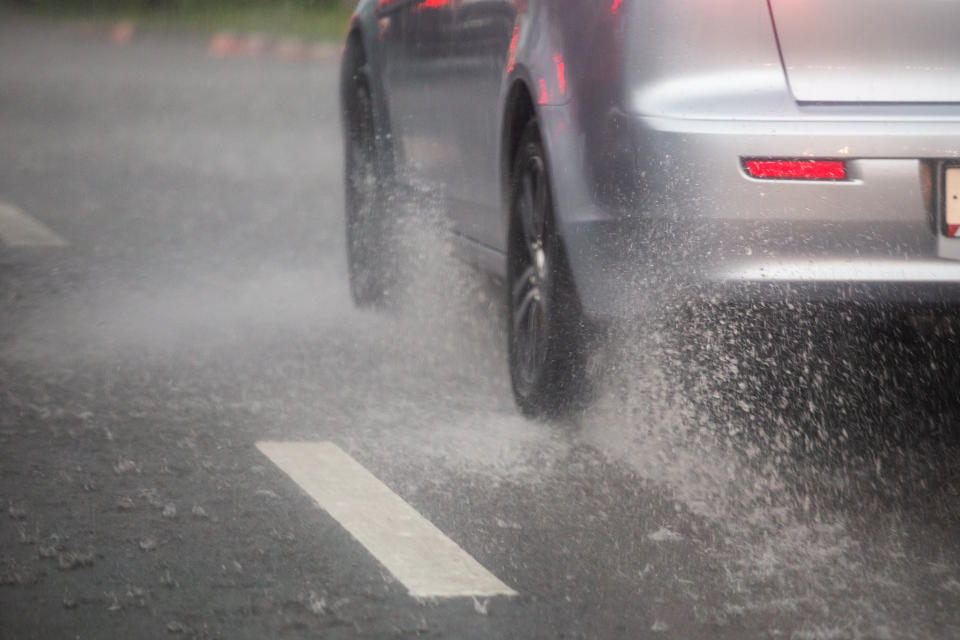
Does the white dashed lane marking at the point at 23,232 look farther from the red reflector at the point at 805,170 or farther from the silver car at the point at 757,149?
the red reflector at the point at 805,170

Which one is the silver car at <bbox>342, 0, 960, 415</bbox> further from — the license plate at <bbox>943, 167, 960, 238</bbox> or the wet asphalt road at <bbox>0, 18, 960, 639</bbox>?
the wet asphalt road at <bbox>0, 18, 960, 639</bbox>

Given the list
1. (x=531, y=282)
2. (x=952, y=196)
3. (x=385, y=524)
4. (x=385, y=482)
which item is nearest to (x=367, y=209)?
(x=531, y=282)

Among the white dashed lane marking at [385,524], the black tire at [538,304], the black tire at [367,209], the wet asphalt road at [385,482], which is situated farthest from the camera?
the black tire at [367,209]

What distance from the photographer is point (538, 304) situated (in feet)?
18.2

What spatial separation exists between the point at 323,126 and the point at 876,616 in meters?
13.1

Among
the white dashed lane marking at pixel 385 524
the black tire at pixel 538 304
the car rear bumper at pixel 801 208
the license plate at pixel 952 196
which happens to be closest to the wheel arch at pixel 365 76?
the black tire at pixel 538 304

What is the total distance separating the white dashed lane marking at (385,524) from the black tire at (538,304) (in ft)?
2.10

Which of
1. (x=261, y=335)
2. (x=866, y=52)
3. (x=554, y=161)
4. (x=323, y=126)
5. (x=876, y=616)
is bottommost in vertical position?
(x=323, y=126)

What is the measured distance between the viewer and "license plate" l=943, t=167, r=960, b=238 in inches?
176

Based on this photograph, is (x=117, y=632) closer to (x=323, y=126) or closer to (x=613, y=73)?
(x=613, y=73)

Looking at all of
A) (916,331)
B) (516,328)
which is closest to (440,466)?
(516,328)

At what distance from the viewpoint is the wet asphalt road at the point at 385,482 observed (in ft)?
12.5

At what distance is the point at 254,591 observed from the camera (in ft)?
12.9

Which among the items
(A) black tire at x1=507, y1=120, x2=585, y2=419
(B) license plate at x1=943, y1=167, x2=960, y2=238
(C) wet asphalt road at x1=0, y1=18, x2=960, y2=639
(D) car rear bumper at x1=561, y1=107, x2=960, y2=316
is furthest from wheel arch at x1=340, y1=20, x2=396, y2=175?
(B) license plate at x1=943, y1=167, x2=960, y2=238
